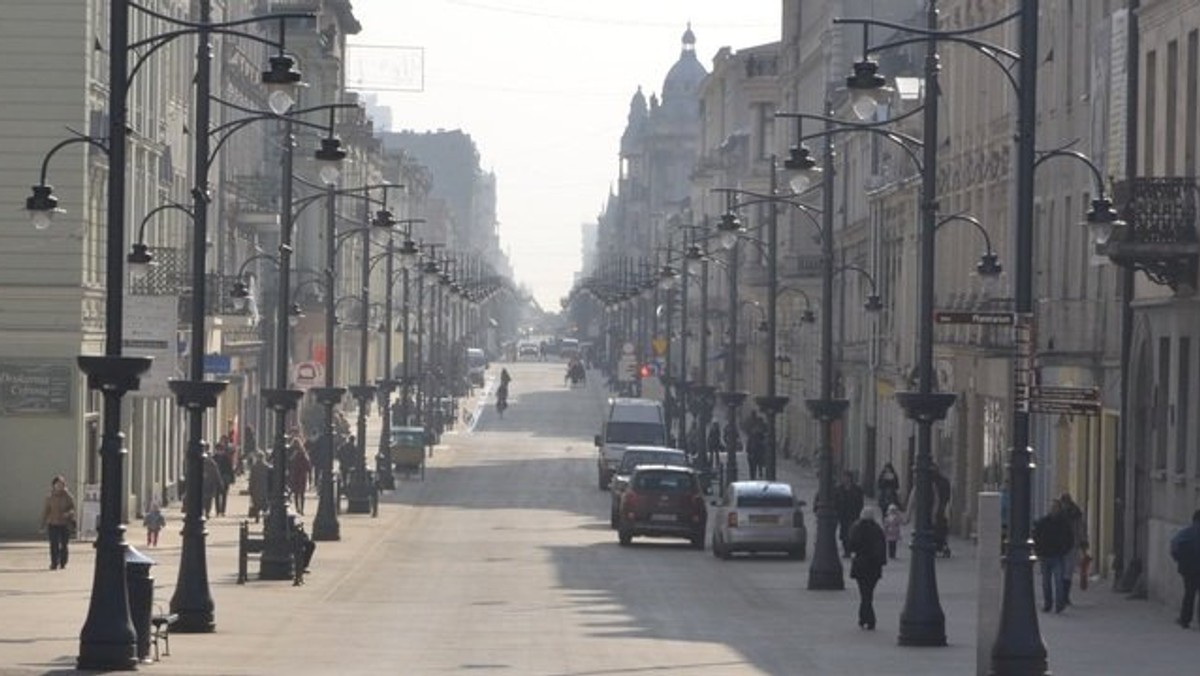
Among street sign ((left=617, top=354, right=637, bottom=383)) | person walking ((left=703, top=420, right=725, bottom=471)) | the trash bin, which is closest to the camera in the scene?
the trash bin

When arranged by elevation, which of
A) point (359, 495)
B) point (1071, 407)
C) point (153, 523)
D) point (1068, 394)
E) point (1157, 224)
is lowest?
point (359, 495)

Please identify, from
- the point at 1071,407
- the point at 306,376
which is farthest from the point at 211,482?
the point at 1071,407

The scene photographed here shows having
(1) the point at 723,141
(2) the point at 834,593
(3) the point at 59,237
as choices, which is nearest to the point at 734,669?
(2) the point at 834,593

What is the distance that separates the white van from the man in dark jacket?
42.2 m

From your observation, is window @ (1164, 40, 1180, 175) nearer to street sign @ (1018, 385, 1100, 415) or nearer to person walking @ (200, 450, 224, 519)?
street sign @ (1018, 385, 1100, 415)

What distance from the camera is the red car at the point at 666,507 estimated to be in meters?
55.8

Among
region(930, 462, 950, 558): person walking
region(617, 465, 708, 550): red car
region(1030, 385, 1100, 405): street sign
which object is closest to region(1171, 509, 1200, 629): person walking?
region(1030, 385, 1100, 405): street sign

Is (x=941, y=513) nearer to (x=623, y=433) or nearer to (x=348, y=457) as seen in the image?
(x=348, y=457)

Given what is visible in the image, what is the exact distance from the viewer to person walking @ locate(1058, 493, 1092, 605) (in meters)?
40.1

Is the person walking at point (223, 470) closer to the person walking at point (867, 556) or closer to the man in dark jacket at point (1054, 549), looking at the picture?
the man in dark jacket at point (1054, 549)

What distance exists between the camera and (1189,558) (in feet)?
119

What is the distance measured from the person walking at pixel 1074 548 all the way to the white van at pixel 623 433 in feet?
118

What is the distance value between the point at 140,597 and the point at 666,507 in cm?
2810

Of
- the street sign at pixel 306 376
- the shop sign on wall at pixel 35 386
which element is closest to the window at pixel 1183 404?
the shop sign on wall at pixel 35 386
